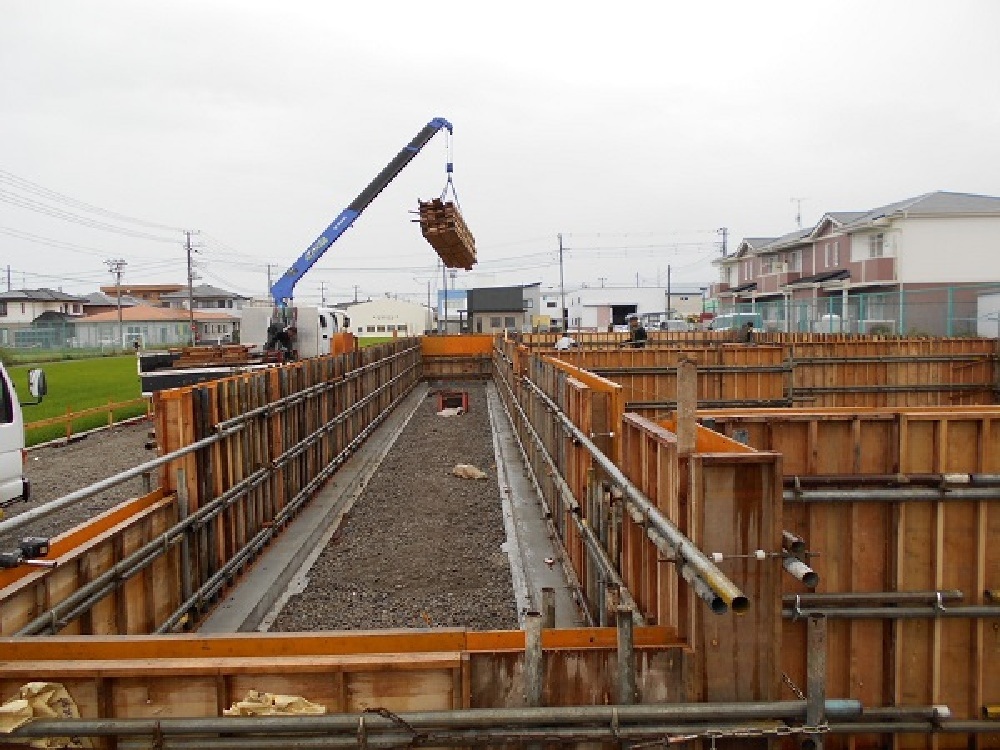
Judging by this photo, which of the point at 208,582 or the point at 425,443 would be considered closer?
the point at 208,582

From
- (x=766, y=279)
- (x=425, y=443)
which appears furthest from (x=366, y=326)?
(x=425, y=443)

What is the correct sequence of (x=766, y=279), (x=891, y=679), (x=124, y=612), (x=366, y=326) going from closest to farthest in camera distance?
(x=891, y=679)
(x=124, y=612)
(x=766, y=279)
(x=366, y=326)

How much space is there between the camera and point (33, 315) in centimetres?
8962

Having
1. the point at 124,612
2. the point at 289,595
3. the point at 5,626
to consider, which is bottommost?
the point at 289,595

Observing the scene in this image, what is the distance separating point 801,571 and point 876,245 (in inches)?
1673

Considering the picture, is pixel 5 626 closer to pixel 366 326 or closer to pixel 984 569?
pixel 984 569

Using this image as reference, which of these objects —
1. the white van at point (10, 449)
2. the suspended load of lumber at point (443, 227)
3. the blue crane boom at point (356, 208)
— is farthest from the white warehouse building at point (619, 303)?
the white van at point (10, 449)

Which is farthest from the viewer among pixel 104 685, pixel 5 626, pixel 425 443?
pixel 425 443

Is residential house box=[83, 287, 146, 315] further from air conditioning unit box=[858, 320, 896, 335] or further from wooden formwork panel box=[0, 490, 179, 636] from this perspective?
wooden formwork panel box=[0, 490, 179, 636]

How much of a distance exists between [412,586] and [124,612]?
352 centimetres

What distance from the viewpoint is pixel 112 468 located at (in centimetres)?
1549

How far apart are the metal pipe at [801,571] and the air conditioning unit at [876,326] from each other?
102 feet

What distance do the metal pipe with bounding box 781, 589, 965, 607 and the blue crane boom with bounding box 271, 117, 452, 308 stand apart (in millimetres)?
21499

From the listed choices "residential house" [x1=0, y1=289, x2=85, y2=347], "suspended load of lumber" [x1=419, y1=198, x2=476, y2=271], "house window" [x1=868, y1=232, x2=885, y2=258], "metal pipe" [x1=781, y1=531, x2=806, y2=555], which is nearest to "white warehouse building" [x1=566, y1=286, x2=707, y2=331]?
"house window" [x1=868, y1=232, x2=885, y2=258]
